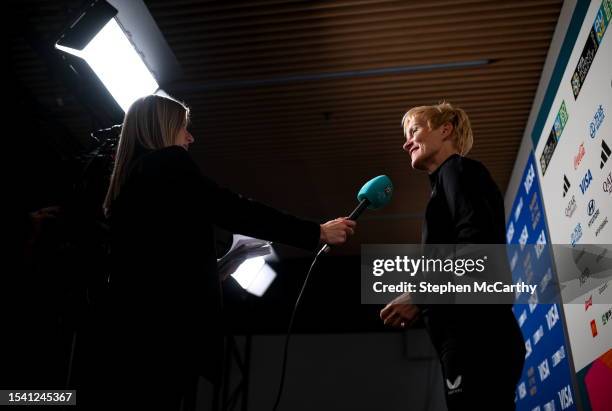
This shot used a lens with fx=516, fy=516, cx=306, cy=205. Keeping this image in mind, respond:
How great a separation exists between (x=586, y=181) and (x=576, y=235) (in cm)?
31

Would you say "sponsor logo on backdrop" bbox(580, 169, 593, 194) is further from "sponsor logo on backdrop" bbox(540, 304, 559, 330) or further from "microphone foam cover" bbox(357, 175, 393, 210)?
"microphone foam cover" bbox(357, 175, 393, 210)

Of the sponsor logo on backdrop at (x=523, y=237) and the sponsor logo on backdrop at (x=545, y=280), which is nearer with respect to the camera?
the sponsor logo on backdrop at (x=545, y=280)

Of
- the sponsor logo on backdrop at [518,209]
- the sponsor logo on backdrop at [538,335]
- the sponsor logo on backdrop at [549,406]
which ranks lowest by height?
the sponsor logo on backdrop at [549,406]

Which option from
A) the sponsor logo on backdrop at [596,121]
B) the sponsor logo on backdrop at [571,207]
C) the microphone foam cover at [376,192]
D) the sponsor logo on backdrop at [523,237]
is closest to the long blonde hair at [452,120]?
the microphone foam cover at [376,192]

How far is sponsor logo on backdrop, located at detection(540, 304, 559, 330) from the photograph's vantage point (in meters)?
2.94

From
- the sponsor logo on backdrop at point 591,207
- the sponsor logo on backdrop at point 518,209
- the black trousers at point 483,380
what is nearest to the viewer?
the black trousers at point 483,380

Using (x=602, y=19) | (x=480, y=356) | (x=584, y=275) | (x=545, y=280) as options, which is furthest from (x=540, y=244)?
(x=480, y=356)

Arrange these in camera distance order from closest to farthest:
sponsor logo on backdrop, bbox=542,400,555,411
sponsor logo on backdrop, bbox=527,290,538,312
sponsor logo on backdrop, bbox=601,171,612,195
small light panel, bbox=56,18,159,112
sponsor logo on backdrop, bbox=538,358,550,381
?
sponsor logo on backdrop, bbox=601,171,612,195 < small light panel, bbox=56,18,159,112 < sponsor logo on backdrop, bbox=542,400,555,411 < sponsor logo on backdrop, bbox=538,358,550,381 < sponsor logo on backdrop, bbox=527,290,538,312

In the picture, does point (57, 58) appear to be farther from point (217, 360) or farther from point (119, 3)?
point (217, 360)

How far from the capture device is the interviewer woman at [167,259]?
1311 mm

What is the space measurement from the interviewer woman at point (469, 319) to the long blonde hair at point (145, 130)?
35.5 inches

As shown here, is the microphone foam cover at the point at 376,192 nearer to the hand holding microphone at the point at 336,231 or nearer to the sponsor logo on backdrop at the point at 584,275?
the hand holding microphone at the point at 336,231

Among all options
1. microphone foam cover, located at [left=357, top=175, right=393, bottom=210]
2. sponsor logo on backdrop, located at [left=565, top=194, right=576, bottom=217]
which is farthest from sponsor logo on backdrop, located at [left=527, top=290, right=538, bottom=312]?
microphone foam cover, located at [left=357, top=175, right=393, bottom=210]

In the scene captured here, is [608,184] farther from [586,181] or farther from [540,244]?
[540,244]
